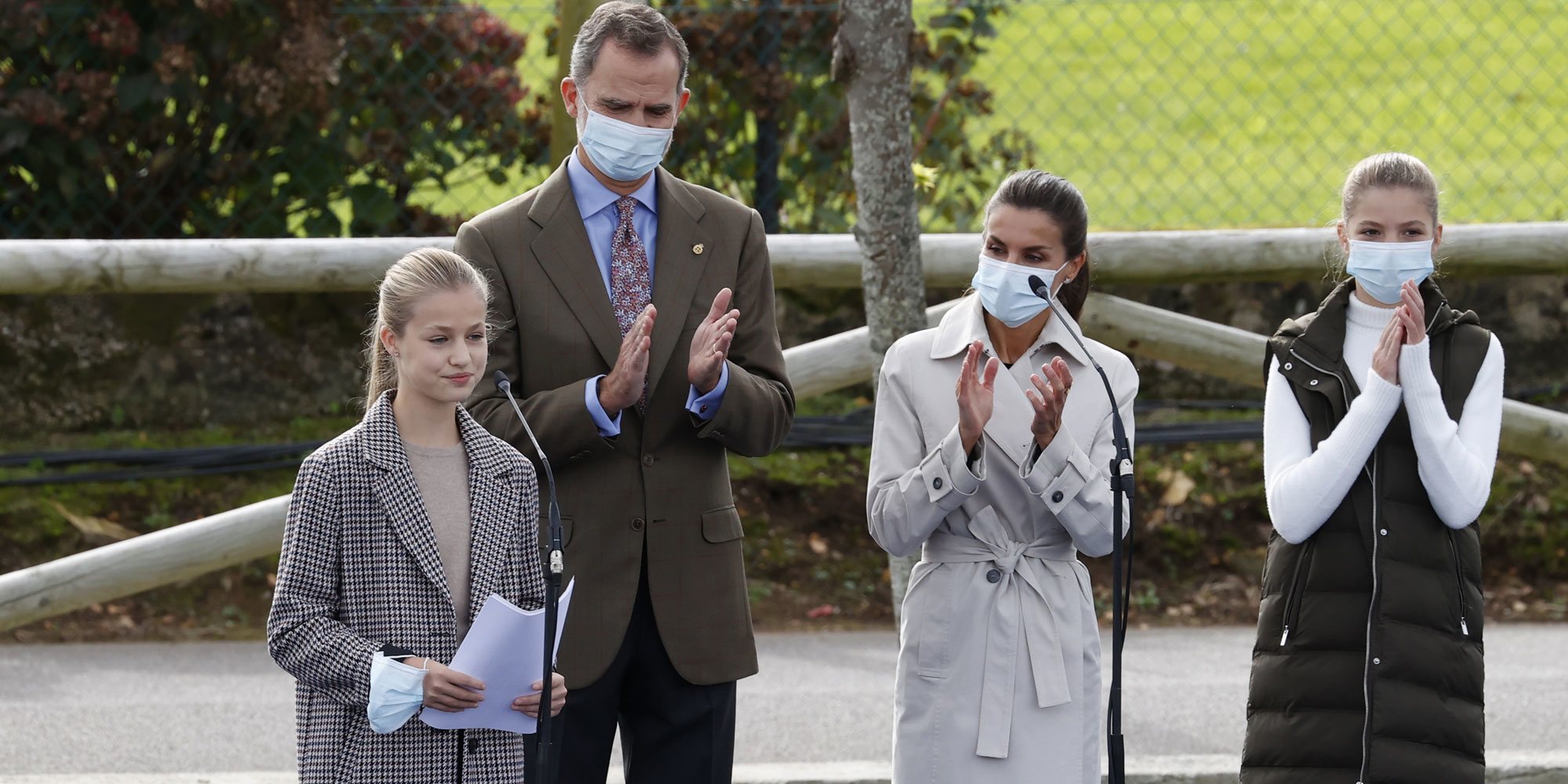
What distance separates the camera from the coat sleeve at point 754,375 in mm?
3291

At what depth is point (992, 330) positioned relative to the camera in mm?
3473

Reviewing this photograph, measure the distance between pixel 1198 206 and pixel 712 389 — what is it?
17.0ft

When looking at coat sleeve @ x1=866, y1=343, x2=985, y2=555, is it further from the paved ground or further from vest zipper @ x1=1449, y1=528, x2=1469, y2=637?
the paved ground

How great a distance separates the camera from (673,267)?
3.39 meters

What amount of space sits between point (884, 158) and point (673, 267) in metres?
1.26

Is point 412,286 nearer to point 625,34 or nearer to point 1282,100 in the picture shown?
point 625,34

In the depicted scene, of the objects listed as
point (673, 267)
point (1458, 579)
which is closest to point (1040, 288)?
point (673, 267)

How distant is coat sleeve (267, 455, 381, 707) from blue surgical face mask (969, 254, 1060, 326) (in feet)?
3.99

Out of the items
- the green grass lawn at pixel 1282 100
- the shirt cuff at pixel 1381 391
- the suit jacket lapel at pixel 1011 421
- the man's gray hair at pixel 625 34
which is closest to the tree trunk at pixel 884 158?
the man's gray hair at pixel 625 34

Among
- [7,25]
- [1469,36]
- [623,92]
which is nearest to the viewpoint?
→ [623,92]

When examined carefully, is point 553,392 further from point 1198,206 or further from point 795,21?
point 1198,206

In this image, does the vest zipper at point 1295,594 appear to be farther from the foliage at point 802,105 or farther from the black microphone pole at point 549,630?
the foliage at point 802,105

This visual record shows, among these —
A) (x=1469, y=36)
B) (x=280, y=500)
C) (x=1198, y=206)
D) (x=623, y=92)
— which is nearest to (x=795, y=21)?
(x=1198, y=206)

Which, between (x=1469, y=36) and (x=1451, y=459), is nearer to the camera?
(x=1451, y=459)
